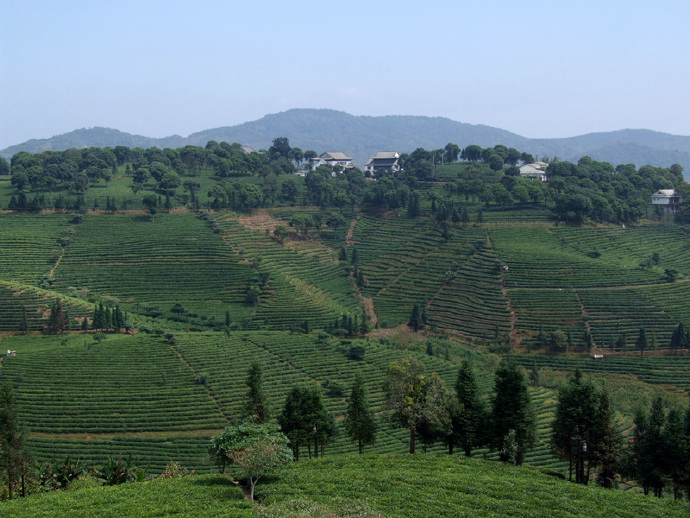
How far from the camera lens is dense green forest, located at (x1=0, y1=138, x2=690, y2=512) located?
1452 inches

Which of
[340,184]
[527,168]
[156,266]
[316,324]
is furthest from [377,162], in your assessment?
[316,324]

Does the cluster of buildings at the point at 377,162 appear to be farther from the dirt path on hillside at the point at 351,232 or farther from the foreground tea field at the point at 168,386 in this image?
Answer: the foreground tea field at the point at 168,386

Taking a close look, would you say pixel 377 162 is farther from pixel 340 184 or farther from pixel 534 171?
pixel 534 171

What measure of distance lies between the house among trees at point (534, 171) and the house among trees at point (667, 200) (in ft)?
59.9

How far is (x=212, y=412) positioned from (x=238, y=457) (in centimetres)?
2264

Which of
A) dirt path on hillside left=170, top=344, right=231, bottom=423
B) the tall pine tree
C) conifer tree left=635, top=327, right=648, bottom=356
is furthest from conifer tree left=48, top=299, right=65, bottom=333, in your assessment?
conifer tree left=635, top=327, right=648, bottom=356

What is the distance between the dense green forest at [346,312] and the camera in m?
36.9

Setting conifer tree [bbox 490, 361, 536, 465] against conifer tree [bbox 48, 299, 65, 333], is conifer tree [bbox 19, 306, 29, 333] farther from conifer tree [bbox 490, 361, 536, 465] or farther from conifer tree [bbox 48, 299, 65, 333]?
conifer tree [bbox 490, 361, 536, 465]

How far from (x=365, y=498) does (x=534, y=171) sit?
96.0m

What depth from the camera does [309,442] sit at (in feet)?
124

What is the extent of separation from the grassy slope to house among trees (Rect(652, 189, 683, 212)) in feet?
264

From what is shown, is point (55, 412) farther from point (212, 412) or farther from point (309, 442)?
point (309, 442)

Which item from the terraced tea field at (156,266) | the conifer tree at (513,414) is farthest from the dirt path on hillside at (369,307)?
the conifer tree at (513,414)

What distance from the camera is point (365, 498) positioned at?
26.7 metres
